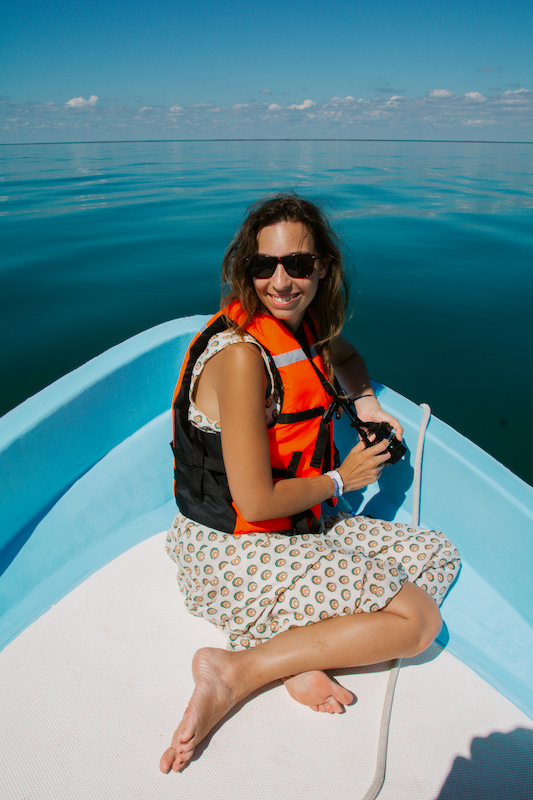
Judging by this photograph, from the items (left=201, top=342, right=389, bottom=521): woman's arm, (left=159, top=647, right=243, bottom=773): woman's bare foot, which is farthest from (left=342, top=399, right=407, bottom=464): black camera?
(left=159, top=647, right=243, bottom=773): woman's bare foot

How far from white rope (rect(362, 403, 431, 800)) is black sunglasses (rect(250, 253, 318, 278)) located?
73cm

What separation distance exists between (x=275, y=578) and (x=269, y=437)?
39cm

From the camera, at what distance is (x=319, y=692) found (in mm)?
1201

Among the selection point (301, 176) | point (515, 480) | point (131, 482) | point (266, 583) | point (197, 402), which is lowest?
point (131, 482)

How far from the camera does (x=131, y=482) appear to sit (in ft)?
6.08

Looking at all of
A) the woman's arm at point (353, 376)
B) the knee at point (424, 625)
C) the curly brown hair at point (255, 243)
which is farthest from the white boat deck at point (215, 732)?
the curly brown hair at point (255, 243)

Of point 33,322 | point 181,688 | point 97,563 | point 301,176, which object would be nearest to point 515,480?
point 181,688

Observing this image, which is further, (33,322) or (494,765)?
(33,322)

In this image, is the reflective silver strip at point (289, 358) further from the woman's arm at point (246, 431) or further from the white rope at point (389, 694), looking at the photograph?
the white rope at point (389, 694)

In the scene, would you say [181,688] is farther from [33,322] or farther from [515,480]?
[33,322]

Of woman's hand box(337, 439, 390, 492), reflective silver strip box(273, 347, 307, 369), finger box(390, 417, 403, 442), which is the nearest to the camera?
reflective silver strip box(273, 347, 307, 369)

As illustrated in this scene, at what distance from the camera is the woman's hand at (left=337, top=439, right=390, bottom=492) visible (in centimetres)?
142

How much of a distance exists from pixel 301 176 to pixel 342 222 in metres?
4.04

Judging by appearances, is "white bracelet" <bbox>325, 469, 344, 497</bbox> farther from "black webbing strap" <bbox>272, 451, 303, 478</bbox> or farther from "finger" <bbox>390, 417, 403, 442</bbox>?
"finger" <bbox>390, 417, 403, 442</bbox>
